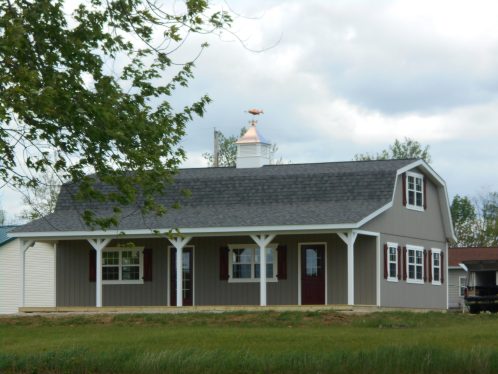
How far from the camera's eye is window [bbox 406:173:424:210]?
40.8 metres

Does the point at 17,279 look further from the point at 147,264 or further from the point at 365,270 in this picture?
the point at 365,270

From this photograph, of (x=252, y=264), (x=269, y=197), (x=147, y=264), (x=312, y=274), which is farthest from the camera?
(x=147, y=264)

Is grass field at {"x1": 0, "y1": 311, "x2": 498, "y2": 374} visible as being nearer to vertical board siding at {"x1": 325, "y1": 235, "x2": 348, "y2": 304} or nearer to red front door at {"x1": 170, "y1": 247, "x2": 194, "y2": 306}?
vertical board siding at {"x1": 325, "y1": 235, "x2": 348, "y2": 304}

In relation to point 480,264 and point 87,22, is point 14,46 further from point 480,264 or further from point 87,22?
point 480,264

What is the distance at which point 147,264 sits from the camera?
133ft

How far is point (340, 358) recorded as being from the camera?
20.7 meters

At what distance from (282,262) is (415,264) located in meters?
5.22

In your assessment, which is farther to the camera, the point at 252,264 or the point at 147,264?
the point at 147,264

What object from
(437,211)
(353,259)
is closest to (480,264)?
(437,211)

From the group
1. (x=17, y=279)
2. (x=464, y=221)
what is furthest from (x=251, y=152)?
(x=464, y=221)

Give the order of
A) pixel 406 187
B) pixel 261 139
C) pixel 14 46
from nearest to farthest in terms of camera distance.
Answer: pixel 14 46
pixel 406 187
pixel 261 139

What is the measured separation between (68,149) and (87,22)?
6.90 ft

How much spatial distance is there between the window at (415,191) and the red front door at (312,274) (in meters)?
4.00

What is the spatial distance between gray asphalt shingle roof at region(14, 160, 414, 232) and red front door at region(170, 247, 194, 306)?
141 centimetres
